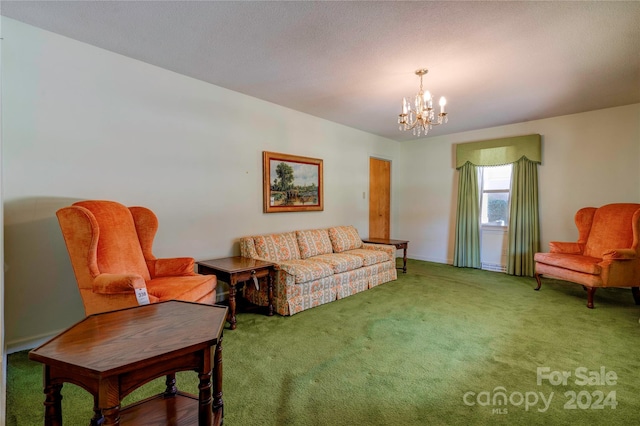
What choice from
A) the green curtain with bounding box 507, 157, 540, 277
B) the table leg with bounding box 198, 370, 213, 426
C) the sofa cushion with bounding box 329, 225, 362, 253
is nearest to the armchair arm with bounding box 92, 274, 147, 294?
the table leg with bounding box 198, 370, 213, 426

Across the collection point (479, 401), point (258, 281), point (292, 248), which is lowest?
point (479, 401)

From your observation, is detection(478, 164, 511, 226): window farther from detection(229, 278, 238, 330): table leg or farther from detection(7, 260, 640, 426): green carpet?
detection(229, 278, 238, 330): table leg

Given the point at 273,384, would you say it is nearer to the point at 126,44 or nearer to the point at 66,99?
the point at 66,99

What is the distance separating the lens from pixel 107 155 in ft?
8.94

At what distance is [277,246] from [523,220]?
400 cm

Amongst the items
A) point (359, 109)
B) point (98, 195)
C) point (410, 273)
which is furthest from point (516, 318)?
point (98, 195)

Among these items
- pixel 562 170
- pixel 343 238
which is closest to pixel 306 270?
pixel 343 238

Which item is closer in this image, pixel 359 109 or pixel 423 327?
pixel 423 327

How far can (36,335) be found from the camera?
2.41m

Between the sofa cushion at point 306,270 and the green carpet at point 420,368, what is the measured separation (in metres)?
0.37

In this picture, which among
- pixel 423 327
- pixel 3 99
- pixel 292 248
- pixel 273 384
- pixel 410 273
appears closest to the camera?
pixel 273 384

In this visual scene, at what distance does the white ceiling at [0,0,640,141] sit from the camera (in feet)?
6.95

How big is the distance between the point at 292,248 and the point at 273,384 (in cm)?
210

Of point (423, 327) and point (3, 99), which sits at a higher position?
point (3, 99)
